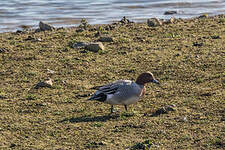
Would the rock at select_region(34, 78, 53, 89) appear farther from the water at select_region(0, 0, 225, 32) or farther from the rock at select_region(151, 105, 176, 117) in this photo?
the water at select_region(0, 0, 225, 32)

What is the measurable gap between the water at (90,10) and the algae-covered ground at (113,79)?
3.18 m

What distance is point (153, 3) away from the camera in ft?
69.5

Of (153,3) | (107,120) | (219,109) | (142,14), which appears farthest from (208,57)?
(153,3)

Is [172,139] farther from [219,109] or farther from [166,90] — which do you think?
[166,90]

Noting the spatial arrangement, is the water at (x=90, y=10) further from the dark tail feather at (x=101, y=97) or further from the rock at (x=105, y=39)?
the dark tail feather at (x=101, y=97)

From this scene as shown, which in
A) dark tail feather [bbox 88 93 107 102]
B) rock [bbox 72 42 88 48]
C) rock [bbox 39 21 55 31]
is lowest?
dark tail feather [bbox 88 93 107 102]

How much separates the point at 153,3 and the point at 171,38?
27.3ft

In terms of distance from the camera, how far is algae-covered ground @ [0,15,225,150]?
7477 mm

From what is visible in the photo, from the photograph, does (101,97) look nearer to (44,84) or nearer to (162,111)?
(162,111)

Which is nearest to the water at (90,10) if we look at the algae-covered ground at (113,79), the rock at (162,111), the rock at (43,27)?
the rock at (43,27)

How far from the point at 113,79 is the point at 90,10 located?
9.99 m

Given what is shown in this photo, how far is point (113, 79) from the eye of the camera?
10383mm

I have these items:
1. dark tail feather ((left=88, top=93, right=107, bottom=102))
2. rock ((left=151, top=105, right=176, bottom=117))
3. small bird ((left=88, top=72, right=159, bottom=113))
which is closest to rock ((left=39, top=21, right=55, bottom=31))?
small bird ((left=88, top=72, right=159, bottom=113))

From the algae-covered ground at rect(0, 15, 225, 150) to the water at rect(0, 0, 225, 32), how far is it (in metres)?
3.18
